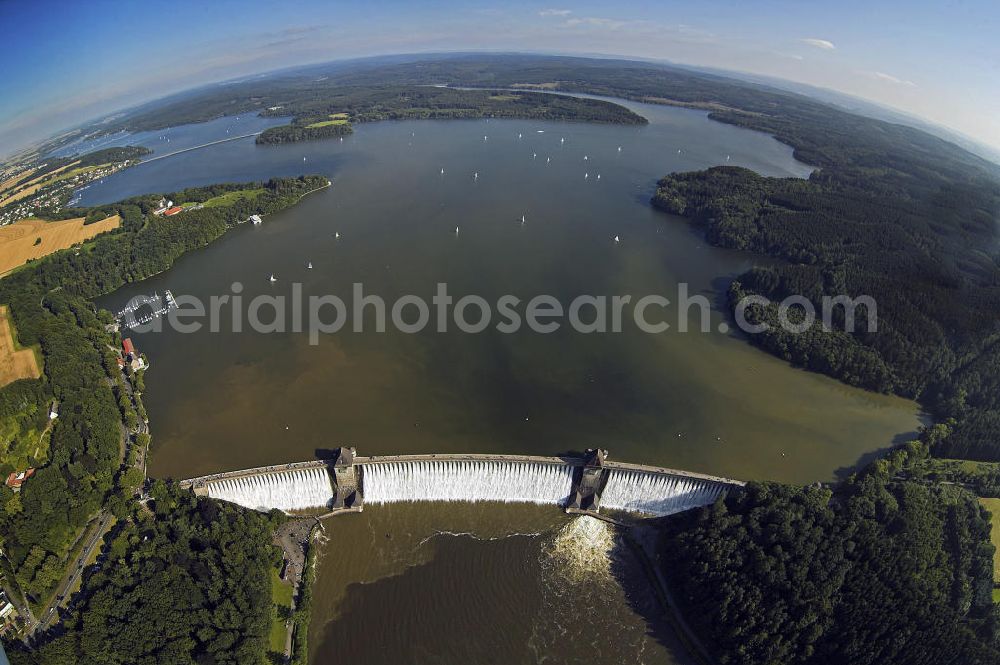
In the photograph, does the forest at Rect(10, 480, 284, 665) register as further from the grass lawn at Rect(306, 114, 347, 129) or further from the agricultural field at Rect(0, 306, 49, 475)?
the grass lawn at Rect(306, 114, 347, 129)

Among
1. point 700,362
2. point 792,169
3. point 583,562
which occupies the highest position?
point 792,169

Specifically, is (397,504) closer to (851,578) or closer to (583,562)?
(583,562)

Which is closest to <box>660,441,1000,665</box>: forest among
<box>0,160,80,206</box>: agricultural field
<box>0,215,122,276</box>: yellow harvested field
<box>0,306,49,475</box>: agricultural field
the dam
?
the dam

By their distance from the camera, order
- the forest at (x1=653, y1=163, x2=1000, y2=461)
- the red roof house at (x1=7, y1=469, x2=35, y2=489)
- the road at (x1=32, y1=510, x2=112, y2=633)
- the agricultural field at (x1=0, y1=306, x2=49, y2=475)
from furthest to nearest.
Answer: the forest at (x1=653, y1=163, x2=1000, y2=461) < the agricultural field at (x1=0, y1=306, x2=49, y2=475) < the red roof house at (x1=7, y1=469, x2=35, y2=489) < the road at (x1=32, y1=510, x2=112, y2=633)

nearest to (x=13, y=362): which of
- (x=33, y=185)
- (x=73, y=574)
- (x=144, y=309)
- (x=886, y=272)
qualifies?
(x=144, y=309)

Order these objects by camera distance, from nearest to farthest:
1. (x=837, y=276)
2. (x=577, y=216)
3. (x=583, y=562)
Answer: (x=583, y=562), (x=837, y=276), (x=577, y=216)

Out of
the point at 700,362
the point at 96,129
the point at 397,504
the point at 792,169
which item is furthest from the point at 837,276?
the point at 96,129
